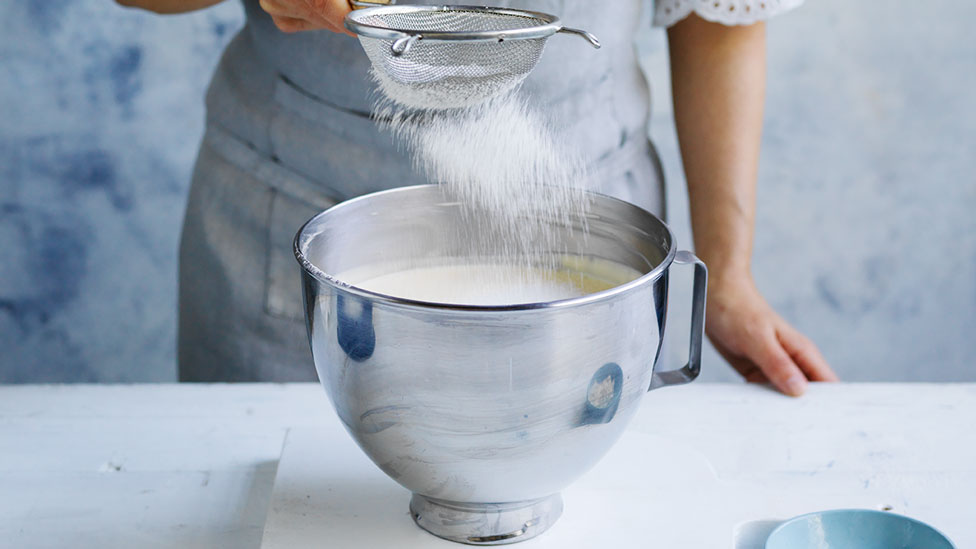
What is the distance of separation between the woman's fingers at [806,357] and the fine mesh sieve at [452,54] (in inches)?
16.8

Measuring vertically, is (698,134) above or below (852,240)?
above

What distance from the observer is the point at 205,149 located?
1181 mm

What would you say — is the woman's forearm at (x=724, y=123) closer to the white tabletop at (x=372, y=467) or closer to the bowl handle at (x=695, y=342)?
the white tabletop at (x=372, y=467)

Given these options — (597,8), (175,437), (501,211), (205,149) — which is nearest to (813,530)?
(501,211)

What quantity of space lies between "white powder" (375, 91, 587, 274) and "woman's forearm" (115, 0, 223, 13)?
40 centimetres

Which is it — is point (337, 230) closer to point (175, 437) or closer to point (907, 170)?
point (175, 437)

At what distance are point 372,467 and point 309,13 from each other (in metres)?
0.35

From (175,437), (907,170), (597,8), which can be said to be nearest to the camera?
(175,437)

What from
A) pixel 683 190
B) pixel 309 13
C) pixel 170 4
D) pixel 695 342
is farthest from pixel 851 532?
pixel 683 190

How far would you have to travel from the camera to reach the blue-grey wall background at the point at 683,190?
187 centimetres

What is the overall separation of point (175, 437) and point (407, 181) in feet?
1.28

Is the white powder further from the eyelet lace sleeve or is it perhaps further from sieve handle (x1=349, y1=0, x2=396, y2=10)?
the eyelet lace sleeve

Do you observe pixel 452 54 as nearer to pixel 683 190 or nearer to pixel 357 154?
pixel 357 154

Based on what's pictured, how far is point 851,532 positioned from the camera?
64 cm
